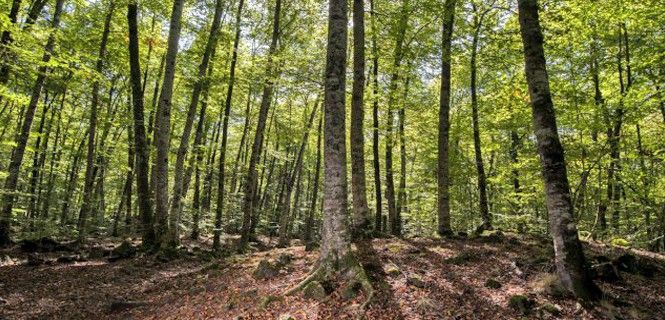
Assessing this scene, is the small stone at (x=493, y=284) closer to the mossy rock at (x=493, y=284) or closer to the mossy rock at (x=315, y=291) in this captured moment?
the mossy rock at (x=493, y=284)

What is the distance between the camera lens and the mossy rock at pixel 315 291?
6.80m

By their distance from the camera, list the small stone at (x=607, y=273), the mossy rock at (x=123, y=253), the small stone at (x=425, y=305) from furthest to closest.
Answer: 1. the mossy rock at (x=123, y=253)
2. the small stone at (x=607, y=273)
3. the small stone at (x=425, y=305)

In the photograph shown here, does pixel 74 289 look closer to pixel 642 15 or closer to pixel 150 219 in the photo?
pixel 150 219

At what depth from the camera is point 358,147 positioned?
11.1m

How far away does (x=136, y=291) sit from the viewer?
32.5 ft

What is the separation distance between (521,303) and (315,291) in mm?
3333

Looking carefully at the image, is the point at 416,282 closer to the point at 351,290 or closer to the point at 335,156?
the point at 351,290

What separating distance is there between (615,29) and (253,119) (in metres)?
23.7

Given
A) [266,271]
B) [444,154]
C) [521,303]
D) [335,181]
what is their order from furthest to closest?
[444,154], [266,271], [335,181], [521,303]

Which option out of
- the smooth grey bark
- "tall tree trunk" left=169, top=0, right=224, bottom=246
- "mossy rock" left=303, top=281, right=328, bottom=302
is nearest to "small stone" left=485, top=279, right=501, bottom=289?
the smooth grey bark

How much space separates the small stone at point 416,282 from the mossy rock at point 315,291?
167cm

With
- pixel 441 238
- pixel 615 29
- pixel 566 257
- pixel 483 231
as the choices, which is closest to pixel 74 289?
pixel 441 238

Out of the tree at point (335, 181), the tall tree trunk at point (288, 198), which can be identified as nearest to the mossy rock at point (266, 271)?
the tree at point (335, 181)

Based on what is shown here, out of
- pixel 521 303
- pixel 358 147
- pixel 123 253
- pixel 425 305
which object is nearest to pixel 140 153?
pixel 123 253
